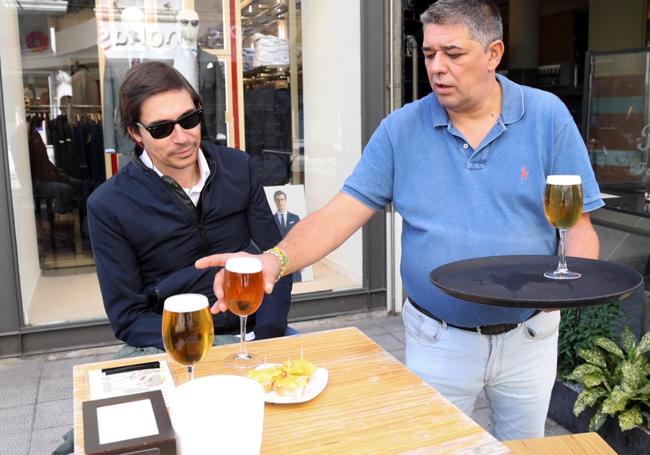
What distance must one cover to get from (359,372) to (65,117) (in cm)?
351

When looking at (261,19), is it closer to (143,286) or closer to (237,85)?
(237,85)

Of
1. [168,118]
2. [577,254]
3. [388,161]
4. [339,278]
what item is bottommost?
[339,278]

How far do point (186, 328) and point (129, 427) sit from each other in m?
0.25

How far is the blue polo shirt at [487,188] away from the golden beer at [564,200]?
17 cm

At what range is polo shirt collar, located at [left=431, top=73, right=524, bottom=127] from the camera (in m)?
1.81

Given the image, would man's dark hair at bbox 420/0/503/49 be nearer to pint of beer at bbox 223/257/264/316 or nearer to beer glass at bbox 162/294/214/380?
pint of beer at bbox 223/257/264/316

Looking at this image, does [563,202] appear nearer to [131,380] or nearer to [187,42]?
[131,380]

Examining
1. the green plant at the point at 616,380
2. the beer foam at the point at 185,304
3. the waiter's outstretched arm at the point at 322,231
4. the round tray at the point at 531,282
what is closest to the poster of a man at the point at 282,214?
the green plant at the point at 616,380

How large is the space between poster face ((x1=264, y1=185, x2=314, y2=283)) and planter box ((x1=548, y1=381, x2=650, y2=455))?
2126mm

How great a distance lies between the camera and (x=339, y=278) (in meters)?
4.79

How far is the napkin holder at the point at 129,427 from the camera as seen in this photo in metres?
1.04

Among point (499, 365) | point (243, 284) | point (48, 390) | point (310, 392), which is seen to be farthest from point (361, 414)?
point (48, 390)

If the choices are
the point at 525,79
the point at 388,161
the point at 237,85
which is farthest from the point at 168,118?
the point at 525,79

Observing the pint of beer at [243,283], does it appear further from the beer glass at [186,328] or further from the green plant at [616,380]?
the green plant at [616,380]
